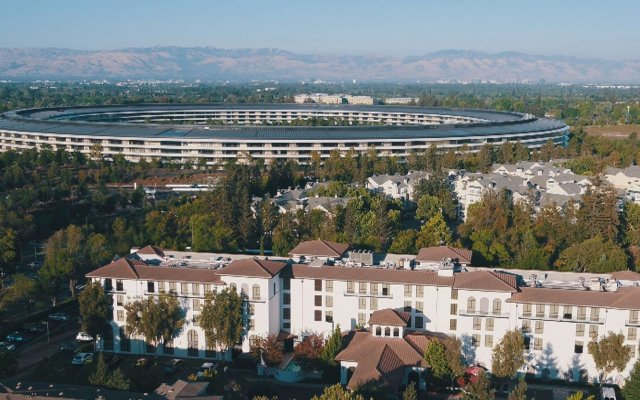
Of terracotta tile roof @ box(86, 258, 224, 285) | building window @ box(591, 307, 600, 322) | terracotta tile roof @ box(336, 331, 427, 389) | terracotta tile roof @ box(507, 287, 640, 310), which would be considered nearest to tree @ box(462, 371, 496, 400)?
terracotta tile roof @ box(336, 331, 427, 389)

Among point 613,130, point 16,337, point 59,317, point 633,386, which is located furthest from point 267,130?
point 633,386

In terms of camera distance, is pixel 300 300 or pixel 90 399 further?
pixel 300 300

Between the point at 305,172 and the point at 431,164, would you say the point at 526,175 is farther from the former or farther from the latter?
the point at 305,172

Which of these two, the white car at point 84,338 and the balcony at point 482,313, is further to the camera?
the white car at point 84,338

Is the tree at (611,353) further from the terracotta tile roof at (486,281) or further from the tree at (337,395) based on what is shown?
the tree at (337,395)

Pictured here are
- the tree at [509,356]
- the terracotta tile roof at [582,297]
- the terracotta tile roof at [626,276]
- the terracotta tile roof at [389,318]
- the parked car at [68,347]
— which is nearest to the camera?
the tree at [509,356]

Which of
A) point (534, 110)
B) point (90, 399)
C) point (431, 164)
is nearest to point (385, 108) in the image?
point (534, 110)

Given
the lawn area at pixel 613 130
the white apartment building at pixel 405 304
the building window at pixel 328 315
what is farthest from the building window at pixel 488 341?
the lawn area at pixel 613 130
